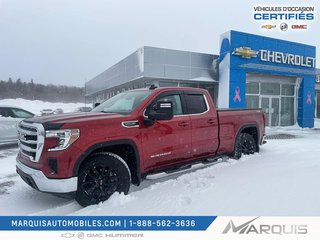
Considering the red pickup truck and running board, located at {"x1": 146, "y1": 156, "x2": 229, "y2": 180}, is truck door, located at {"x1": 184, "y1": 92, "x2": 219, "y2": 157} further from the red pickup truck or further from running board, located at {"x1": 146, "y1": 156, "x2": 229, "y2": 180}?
running board, located at {"x1": 146, "y1": 156, "x2": 229, "y2": 180}

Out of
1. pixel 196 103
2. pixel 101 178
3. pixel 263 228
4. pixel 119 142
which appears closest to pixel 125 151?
pixel 119 142

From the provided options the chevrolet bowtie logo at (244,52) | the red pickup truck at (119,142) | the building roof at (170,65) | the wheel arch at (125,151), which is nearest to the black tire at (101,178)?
the red pickup truck at (119,142)

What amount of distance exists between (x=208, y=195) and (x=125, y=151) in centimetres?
145

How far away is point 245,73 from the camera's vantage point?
49.3 ft

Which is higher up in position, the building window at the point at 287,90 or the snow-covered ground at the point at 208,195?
the building window at the point at 287,90

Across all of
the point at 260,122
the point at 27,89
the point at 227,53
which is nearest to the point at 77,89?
the point at 27,89

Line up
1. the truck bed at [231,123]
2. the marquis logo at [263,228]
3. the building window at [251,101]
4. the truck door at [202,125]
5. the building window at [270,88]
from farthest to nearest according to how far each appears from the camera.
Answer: the building window at [270,88], the building window at [251,101], the truck bed at [231,123], the truck door at [202,125], the marquis logo at [263,228]

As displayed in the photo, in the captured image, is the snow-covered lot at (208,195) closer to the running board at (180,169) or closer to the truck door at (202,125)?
the running board at (180,169)

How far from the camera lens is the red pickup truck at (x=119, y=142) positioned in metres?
Result: 3.32

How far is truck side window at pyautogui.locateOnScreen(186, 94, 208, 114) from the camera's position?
4.85 m

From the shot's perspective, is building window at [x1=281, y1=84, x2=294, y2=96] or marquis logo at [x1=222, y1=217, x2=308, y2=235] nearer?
marquis logo at [x1=222, y1=217, x2=308, y2=235]

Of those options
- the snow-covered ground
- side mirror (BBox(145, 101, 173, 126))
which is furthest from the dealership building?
side mirror (BBox(145, 101, 173, 126))

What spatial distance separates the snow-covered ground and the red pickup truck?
0.28 metres

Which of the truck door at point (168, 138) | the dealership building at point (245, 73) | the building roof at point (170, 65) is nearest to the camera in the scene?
the truck door at point (168, 138)
